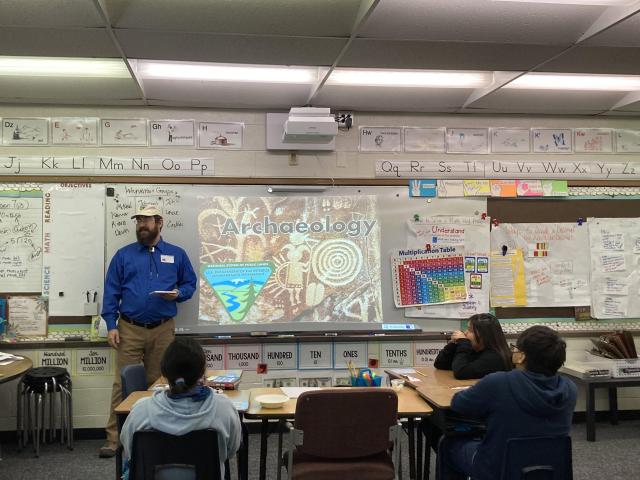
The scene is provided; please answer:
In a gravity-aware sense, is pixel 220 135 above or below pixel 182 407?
above

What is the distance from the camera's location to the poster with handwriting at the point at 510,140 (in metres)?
4.69

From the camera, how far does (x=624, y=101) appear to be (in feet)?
14.4

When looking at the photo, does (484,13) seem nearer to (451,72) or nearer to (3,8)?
(451,72)

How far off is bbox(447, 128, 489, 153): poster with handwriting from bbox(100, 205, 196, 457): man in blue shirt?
2448 mm

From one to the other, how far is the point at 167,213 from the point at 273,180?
2.89 feet

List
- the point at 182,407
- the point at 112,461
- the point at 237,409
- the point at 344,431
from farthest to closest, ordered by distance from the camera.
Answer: the point at 112,461, the point at 237,409, the point at 344,431, the point at 182,407

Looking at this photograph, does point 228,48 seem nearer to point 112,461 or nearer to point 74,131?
point 74,131

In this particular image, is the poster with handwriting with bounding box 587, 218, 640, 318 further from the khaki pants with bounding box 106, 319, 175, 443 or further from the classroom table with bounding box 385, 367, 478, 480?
the khaki pants with bounding box 106, 319, 175, 443

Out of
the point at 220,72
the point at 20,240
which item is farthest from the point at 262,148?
the point at 20,240

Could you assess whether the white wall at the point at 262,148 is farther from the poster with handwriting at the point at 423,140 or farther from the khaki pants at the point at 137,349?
the khaki pants at the point at 137,349

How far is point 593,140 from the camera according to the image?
4.79 m

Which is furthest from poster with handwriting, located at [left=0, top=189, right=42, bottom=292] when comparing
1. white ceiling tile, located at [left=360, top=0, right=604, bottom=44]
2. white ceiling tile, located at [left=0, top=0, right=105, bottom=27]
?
white ceiling tile, located at [left=360, top=0, right=604, bottom=44]

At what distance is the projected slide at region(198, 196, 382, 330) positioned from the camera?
439 centimetres

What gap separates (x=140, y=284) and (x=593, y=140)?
155 inches
